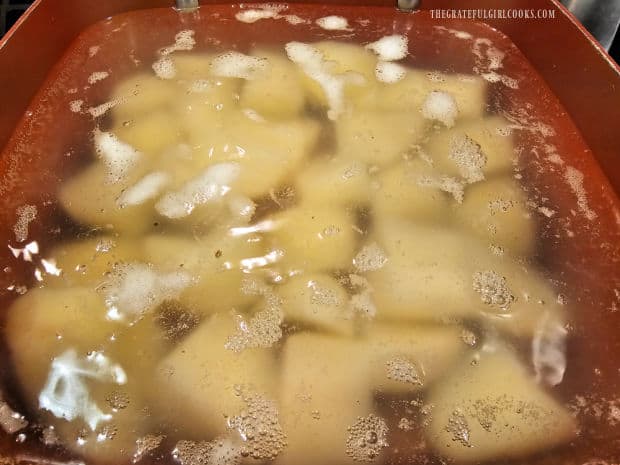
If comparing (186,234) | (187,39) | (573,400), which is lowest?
(573,400)

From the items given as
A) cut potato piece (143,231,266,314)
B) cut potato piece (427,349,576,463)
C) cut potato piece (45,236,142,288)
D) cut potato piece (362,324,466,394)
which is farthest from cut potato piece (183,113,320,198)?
cut potato piece (427,349,576,463)

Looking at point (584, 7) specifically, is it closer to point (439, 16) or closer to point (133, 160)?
point (439, 16)

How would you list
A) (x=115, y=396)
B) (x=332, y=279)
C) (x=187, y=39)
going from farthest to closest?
(x=187, y=39) < (x=332, y=279) < (x=115, y=396)

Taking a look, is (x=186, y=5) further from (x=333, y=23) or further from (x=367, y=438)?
(x=367, y=438)

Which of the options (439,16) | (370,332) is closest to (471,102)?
(439,16)

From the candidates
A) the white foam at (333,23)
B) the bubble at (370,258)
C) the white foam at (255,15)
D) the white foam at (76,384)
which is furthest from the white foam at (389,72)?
the white foam at (76,384)

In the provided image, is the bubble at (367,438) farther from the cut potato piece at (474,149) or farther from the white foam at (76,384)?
the cut potato piece at (474,149)

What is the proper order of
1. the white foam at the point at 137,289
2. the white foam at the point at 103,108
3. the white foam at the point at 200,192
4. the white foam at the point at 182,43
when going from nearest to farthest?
the white foam at the point at 137,289
the white foam at the point at 200,192
the white foam at the point at 103,108
the white foam at the point at 182,43
